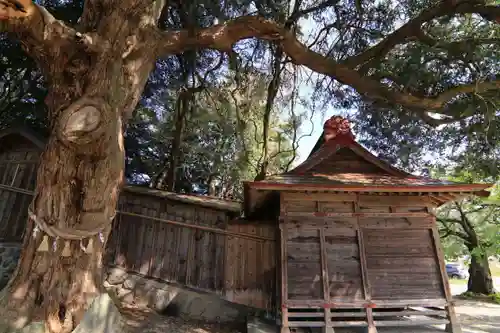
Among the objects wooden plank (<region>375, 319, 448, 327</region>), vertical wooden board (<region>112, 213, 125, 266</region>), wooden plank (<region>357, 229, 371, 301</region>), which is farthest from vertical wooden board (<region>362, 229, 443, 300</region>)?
vertical wooden board (<region>112, 213, 125, 266</region>)

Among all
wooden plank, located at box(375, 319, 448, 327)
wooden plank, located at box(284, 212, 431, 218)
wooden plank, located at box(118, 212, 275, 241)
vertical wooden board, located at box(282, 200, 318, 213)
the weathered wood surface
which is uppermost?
vertical wooden board, located at box(282, 200, 318, 213)

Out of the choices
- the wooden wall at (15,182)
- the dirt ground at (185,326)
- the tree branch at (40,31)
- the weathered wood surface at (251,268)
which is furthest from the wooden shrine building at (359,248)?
the wooden wall at (15,182)

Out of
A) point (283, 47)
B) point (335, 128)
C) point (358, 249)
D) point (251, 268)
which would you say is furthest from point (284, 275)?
point (283, 47)

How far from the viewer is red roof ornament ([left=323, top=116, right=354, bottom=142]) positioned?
804 centimetres

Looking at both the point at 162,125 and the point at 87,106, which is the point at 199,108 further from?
the point at 87,106

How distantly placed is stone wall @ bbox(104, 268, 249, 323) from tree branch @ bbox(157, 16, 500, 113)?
4932 millimetres

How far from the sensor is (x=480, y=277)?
14.5m

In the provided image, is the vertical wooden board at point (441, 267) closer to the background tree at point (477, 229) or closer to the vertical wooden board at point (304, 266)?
the vertical wooden board at point (304, 266)

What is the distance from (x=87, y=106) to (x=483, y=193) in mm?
6806

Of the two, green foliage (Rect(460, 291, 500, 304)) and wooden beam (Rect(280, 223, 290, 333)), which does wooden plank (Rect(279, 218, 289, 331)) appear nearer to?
wooden beam (Rect(280, 223, 290, 333))

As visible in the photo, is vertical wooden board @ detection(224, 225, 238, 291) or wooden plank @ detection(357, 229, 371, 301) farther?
vertical wooden board @ detection(224, 225, 238, 291)

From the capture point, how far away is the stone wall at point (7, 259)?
7336mm

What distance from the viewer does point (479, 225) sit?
14523 mm

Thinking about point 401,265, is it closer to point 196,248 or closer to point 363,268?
point 363,268
